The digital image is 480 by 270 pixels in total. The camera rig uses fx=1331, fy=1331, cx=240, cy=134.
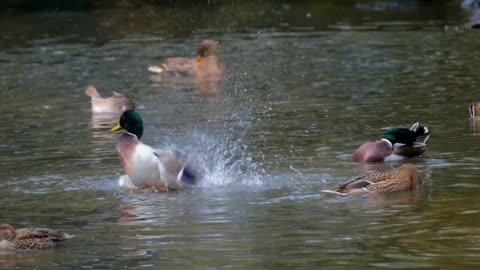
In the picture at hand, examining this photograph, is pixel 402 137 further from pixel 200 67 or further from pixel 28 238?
pixel 200 67

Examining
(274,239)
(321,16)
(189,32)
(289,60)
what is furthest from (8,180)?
(321,16)

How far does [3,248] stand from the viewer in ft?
35.7

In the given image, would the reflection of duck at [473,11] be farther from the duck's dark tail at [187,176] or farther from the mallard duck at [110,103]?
the duck's dark tail at [187,176]

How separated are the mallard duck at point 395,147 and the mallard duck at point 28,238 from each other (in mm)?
4953

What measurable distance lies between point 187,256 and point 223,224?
1266mm

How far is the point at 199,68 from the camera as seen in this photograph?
24328mm

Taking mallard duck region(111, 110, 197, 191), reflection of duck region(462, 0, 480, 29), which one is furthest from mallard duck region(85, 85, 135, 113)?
reflection of duck region(462, 0, 480, 29)

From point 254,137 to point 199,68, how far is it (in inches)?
296

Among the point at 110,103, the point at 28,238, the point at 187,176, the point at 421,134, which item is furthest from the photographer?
the point at 110,103

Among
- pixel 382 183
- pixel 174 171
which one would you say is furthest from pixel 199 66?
pixel 382 183

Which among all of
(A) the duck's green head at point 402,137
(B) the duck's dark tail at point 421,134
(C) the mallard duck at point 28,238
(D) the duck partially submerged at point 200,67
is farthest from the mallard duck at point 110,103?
(C) the mallard duck at point 28,238

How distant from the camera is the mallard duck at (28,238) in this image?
35.4ft

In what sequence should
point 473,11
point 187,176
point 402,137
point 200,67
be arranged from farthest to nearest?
point 473,11
point 200,67
point 402,137
point 187,176

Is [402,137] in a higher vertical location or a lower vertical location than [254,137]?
higher
